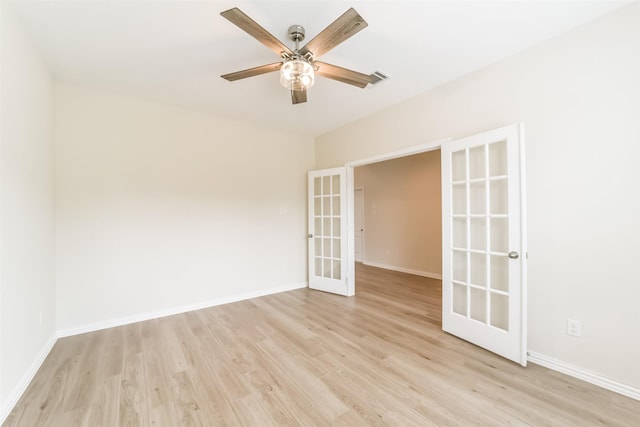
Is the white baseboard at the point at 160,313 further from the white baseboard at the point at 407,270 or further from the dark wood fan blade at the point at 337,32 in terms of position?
the dark wood fan blade at the point at 337,32

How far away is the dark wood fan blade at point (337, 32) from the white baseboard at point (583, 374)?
2.83 meters

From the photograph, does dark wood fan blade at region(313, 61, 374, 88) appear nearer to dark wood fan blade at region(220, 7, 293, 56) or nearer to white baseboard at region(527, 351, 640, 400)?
dark wood fan blade at region(220, 7, 293, 56)

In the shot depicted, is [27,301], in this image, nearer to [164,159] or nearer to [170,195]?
[170,195]

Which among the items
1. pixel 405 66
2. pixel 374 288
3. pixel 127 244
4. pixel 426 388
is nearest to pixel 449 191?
pixel 405 66

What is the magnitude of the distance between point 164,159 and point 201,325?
82.2 inches

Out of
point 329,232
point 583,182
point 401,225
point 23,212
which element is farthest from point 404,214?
point 23,212

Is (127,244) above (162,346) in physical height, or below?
above

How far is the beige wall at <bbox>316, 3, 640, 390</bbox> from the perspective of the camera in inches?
67.4

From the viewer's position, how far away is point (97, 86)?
107 inches

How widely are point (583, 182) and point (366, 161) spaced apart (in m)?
2.24

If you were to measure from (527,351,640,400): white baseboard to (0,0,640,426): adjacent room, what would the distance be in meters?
0.01

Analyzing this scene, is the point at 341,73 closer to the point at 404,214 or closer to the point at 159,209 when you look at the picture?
the point at 159,209

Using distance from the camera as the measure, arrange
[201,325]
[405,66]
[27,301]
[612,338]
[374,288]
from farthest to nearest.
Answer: [374,288] < [201,325] < [405,66] < [27,301] < [612,338]

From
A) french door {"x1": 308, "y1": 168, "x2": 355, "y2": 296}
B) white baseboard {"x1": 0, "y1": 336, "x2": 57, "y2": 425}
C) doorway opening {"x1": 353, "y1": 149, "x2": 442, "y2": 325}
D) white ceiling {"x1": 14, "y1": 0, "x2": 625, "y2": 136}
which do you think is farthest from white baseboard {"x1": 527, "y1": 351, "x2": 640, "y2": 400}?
white baseboard {"x1": 0, "y1": 336, "x2": 57, "y2": 425}
